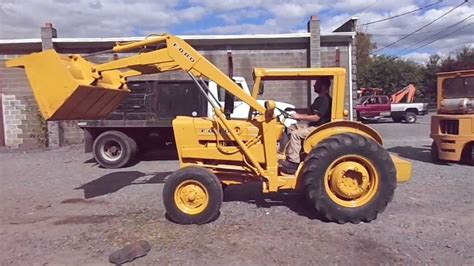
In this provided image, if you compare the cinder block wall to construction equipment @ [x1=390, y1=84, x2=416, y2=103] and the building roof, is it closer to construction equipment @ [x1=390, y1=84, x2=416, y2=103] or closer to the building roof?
the building roof

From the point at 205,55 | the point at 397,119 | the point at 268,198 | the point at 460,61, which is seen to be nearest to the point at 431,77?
the point at 460,61

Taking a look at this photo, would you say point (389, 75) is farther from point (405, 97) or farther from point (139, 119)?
point (139, 119)

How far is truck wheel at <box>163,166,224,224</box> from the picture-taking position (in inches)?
247

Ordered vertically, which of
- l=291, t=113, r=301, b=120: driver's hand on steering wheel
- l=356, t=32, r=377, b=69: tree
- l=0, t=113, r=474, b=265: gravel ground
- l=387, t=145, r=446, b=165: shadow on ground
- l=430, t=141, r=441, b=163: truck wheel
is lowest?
l=0, t=113, r=474, b=265: gravel ground

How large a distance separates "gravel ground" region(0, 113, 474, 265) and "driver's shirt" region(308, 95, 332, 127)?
1.34 meters

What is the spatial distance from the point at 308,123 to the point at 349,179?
107cm

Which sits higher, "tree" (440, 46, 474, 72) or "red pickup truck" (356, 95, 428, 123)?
"tree" (440, 46, 474, 72)

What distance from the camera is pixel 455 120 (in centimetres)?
1091

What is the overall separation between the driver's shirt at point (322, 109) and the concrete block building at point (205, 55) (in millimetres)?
10381

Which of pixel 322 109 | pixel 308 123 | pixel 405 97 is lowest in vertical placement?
pixel 308 123

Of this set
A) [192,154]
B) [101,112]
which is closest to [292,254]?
[192,154]

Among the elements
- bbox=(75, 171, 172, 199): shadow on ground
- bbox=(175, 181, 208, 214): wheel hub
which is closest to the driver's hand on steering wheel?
bbox=(175, 181, 208, 214): wheel hub

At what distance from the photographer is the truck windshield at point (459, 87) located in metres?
11.2

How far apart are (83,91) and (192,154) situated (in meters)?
1.74
